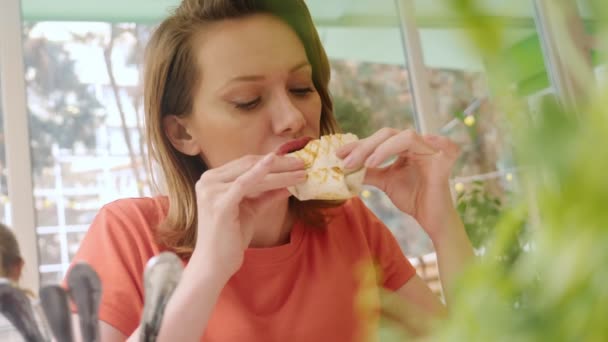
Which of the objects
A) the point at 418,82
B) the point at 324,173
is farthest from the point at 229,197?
the point at 418,82

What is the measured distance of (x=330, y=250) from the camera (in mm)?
1148

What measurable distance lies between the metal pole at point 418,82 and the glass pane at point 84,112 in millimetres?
1498

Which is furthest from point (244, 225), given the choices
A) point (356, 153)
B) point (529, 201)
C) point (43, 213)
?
point (43, 213)

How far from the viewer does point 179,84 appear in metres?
1.08

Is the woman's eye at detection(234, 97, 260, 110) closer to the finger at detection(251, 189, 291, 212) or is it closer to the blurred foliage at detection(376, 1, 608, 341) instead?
the finger at detection(251, 189, 291, 212)

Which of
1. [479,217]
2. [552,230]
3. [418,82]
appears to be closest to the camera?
[552,230]

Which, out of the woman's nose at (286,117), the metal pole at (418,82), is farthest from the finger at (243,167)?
the metal pole at (418,82)

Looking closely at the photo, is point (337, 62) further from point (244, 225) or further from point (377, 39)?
point (244, 225)

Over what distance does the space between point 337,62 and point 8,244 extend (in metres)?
1.90

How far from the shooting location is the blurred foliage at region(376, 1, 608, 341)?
0.36 feet

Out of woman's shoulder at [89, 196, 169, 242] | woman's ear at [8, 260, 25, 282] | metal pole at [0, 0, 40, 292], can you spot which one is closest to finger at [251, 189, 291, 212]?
woman's shoulder at [89, 196, 169, 242]

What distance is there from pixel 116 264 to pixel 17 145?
1458 millimetres

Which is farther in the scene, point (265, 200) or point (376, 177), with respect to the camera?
point (376, 177)

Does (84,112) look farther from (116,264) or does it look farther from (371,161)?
(371,161)
